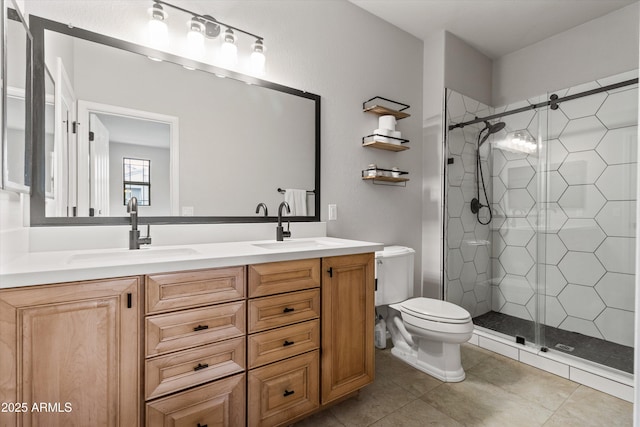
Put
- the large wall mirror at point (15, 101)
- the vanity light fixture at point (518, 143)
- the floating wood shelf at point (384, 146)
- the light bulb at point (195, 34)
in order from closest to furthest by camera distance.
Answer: the large wall mirror at point (15, 101)
the light bulb at point (195, 34)
the floating wood shelf at point (384, 146)
the vanity light fixture at point (518, 143)

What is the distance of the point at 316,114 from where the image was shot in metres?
2.17

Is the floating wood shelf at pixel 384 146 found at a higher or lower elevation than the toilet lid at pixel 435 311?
higher

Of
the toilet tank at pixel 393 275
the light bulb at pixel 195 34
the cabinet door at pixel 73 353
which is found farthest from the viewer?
the toilet tank at pixel 393 275

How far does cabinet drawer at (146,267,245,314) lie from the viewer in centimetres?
110

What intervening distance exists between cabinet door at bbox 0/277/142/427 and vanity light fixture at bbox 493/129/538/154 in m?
2.88

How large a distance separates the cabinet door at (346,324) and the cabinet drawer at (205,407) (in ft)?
1.44

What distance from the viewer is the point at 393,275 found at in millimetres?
2281

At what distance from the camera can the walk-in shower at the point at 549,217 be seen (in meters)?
2.26

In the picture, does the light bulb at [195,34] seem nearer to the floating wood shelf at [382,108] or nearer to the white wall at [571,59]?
the floating wood shelf at [382,108]

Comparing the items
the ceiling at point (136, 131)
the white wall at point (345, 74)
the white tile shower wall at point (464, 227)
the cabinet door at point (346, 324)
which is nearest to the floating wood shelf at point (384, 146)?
the white wall at point (345, 74)

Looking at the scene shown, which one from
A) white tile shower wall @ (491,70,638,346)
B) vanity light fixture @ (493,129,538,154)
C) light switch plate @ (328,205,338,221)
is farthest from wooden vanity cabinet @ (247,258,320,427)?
vanity light fixture @ (493,129,538,154)

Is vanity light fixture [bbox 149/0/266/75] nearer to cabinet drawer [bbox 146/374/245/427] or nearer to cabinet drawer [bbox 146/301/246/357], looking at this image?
cabinet drawer [bbox 146/301/246/357]

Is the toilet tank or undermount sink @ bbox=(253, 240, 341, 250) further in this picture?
the toilet tank

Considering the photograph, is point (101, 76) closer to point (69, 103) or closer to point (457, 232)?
point (69, 103)
